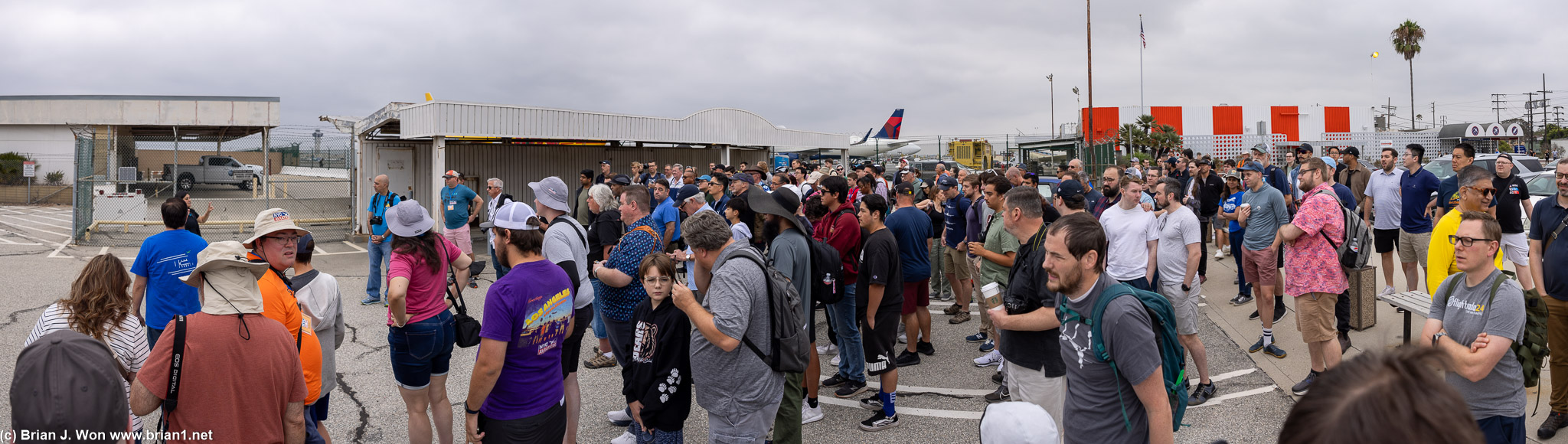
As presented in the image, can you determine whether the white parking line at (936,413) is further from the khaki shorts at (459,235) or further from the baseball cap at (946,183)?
the khaki shorts at (459,235)

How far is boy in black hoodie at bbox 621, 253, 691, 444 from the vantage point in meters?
3.70

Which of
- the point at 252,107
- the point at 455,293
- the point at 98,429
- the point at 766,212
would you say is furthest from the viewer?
the point at 252,107

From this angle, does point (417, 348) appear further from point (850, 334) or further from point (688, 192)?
point (688, 192)

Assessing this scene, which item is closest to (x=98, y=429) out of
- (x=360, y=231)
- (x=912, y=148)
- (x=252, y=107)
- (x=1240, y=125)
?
(x=360, y=231)

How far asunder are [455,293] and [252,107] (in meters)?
33.7

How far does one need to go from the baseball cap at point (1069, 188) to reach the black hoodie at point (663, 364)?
125 inches

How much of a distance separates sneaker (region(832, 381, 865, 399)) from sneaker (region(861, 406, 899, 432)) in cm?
61

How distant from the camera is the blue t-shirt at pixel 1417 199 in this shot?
292 inches

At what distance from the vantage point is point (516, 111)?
14367 millimetres

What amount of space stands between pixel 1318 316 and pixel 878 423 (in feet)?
10.1

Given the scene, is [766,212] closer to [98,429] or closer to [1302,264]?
[98,429]

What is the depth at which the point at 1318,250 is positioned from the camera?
537 cm

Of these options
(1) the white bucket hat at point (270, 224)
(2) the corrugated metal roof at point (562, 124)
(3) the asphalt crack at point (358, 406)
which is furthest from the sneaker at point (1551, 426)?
(2) the corrugated metal roof at point (562, 124)

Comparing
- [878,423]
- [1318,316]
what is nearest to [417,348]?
[878,423]
